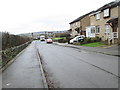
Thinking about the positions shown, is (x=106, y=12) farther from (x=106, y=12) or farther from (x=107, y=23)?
(x=107, y=23)

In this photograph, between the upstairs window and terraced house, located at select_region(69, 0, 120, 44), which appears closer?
terraced house, located at select_region(69, 0, 120, 44)

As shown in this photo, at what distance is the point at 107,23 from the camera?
27.0 metres

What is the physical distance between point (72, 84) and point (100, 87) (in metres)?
1.06

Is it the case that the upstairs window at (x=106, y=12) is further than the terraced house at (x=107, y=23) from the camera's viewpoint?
Yes

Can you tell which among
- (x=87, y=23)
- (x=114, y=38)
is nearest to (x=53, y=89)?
(x=114, y=38)

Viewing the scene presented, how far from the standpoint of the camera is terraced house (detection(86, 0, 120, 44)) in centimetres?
2286

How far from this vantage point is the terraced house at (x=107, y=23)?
2286cm

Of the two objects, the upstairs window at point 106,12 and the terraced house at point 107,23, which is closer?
the terraced house at point 107,23

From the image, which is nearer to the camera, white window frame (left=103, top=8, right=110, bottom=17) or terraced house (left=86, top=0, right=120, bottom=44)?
terraced house (left=86, top=0, right=120, bottom=44)

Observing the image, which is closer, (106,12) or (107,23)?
(107,23)

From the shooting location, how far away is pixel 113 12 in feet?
82.9

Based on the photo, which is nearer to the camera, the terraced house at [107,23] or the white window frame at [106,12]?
the terraced house at [107,23]

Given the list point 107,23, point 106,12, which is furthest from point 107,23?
point 106,12

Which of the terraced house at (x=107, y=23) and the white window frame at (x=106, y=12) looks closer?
the terraced house at (x=107, y=23)
